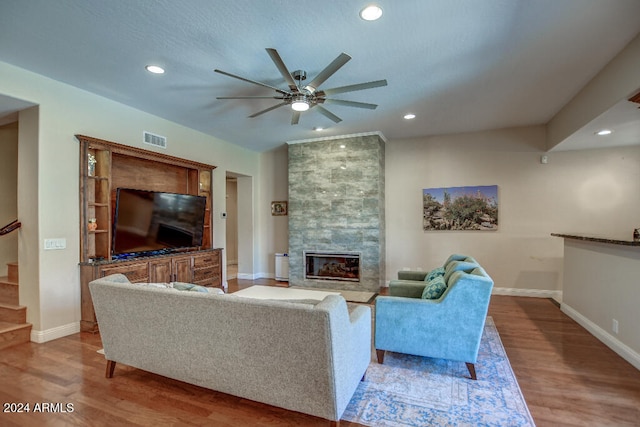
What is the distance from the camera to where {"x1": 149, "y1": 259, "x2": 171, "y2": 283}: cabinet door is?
418 centimetres

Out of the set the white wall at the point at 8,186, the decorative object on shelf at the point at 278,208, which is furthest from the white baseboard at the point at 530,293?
the white wall at the point at 8,186

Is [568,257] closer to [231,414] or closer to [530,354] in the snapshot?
[530,354]

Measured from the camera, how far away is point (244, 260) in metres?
7.04

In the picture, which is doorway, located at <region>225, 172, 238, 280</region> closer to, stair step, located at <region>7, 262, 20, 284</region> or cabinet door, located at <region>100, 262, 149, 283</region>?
cabinet door, located at <region>100, 262, 149, 283</region>

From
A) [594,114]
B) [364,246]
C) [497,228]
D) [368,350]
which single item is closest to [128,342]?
[368,350]

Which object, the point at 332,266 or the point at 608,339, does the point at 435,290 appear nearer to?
the point at 608,339

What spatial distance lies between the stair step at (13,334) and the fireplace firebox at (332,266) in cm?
404

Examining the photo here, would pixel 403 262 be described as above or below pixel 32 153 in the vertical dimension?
below

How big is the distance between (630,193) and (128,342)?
691 cm

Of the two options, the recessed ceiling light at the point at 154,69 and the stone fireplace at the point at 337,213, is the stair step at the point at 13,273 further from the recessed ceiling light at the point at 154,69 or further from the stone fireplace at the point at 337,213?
the stone fireplace at the point at 337,213

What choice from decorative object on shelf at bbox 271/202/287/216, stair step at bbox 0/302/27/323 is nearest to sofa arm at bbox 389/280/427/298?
decorative object on shelf at bbox 271/202/287/216

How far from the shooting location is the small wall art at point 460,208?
5418 mm

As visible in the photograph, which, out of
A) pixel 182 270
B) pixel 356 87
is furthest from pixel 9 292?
pixel 356 87

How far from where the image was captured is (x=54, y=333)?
11.2 ft
